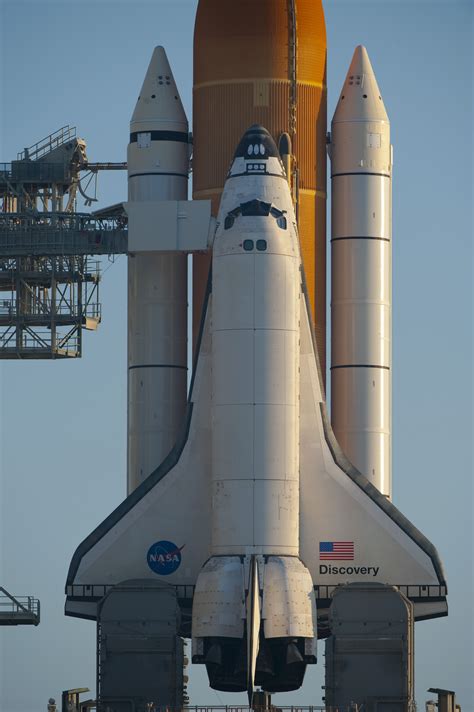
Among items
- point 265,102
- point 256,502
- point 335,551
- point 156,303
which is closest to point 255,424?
point 256,502

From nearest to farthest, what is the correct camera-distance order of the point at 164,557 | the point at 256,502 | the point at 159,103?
1. the point at 256,502
2. the point at 164,557
3. the point at 159,103

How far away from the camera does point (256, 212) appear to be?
176 ft

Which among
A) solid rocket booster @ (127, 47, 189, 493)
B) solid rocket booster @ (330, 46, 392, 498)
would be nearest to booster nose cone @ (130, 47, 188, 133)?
solid rocket booster @ (127, 47, 189, 493)

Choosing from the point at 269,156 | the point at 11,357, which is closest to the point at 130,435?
the point at 11,357

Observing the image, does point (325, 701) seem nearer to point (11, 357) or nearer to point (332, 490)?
point (332, 490)

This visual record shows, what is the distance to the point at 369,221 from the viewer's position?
2283 inches

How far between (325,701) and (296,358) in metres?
6.62

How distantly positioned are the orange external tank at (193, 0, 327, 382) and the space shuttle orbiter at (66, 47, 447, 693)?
3.37 m

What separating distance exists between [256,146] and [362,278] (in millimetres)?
4732

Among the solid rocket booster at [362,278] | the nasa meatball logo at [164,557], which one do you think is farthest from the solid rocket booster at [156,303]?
the solid rocket booster at [362,278]

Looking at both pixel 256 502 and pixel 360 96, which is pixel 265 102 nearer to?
pixel 360 96

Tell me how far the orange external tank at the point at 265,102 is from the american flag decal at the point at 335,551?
477cm

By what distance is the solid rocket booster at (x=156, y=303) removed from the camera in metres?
57.7

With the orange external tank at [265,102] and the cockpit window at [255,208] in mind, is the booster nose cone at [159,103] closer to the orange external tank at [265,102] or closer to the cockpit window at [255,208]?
the orange external tank at [265,102]
